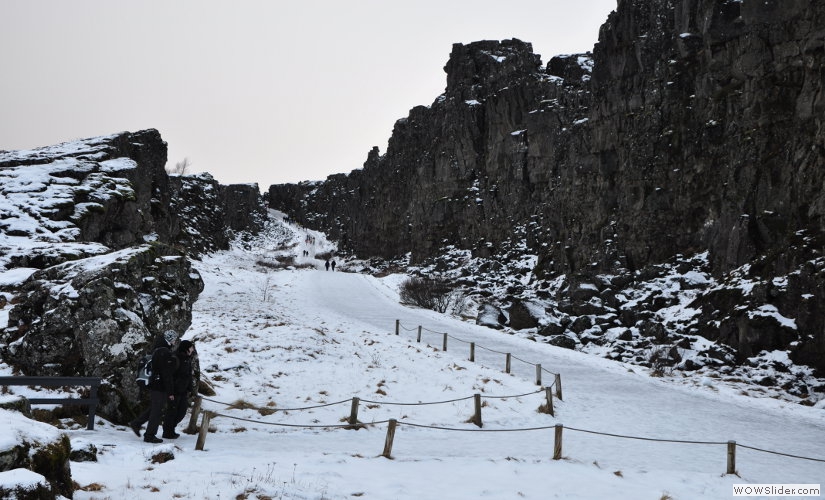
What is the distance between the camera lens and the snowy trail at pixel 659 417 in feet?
37.4

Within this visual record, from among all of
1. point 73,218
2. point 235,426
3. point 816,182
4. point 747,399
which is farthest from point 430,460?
point 816,182

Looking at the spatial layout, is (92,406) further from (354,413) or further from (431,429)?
(431,429)

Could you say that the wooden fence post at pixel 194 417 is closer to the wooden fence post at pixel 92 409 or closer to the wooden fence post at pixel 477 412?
the wooden fence post at pixel 92 409

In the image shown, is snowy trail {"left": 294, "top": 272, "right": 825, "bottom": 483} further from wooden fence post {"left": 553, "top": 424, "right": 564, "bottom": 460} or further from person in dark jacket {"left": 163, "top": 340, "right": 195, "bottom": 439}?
person in dark jacket {"left": 163, "top": 340, "right": 195, "bottom": 439}

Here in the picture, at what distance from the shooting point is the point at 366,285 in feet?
145

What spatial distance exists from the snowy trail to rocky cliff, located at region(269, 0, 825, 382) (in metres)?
4.80

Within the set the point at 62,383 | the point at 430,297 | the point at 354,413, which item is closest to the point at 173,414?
the point at 62,383

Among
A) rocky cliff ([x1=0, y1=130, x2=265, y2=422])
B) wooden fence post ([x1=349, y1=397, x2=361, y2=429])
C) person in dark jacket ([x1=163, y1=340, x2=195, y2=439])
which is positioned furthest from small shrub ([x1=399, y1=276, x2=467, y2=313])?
person in dark jacket ([x1=163, y1=340, x2=195, y2=439])

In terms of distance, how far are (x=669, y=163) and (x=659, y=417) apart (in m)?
22.7

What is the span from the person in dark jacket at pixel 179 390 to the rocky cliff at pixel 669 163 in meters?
20.5

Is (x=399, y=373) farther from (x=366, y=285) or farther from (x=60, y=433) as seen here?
(x=366, y=285)

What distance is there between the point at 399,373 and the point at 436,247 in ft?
154

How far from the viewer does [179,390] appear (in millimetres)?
9641

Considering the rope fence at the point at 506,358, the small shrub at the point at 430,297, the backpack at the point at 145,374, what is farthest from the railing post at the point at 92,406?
the small shrub at the point at 430,297
